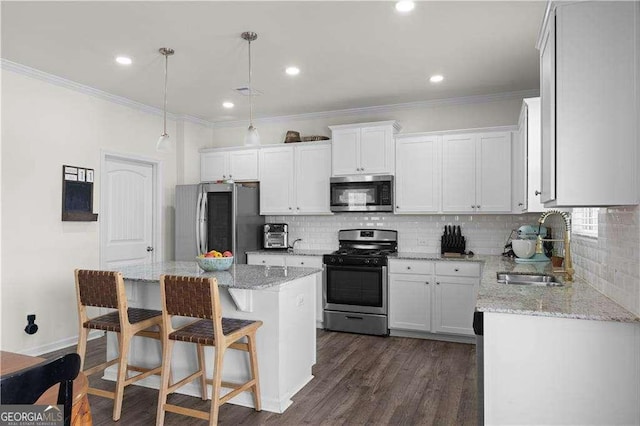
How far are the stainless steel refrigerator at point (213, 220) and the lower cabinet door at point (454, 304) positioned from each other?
2348 mm

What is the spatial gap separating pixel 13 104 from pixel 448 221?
453cm

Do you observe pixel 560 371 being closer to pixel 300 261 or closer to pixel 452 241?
pixel 452 241

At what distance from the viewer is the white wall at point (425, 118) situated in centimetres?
483

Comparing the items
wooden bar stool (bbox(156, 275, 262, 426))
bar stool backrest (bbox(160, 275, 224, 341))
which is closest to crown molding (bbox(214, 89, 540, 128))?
wooden bar stool (bbox(156, 275, 262, 426))

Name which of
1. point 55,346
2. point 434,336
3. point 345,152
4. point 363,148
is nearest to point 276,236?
point 345,152

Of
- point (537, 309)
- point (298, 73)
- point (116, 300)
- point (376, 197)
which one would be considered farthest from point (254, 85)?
point (537, 309)

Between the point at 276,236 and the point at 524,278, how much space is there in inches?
127

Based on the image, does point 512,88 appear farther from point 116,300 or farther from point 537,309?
point 116,300

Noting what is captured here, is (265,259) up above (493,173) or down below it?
below

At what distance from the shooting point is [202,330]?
107 inches

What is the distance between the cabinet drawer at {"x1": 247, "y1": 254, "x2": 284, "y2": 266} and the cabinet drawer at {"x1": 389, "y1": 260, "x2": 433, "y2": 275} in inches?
54.6

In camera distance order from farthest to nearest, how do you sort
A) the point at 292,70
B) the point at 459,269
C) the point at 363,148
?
the point at 363,148, the point at 459,269, the point at 292,70

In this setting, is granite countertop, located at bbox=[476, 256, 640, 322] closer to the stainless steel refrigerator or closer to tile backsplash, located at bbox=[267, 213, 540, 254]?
tile backsplash, located at bbox=[267, 213, 540, 254]

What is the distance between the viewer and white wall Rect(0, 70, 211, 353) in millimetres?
3826
